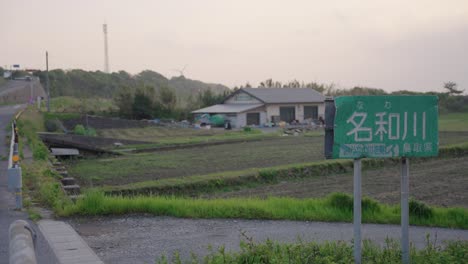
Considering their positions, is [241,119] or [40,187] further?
[241,119]

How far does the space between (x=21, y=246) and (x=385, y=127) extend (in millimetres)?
3453

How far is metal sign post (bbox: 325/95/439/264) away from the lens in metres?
4.74

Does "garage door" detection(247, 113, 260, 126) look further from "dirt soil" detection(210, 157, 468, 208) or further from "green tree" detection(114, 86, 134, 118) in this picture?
"dirt soil" detection(210, 157, 468, 208)

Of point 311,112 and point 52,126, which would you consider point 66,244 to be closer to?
point 52,126

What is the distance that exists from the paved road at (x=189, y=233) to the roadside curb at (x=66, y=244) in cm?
12

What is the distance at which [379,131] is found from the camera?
15.8 ft

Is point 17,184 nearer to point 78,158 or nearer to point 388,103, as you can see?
point 388,103

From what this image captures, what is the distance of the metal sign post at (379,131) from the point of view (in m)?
4.74

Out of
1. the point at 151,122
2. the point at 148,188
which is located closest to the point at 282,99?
the point at 151,122

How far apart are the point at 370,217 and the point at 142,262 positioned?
422 centimetres

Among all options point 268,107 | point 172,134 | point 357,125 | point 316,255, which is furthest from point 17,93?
point 357,125

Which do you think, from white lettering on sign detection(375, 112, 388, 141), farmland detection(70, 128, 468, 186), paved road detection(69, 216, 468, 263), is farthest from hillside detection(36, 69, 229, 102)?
white lettering on sign detection(375, 112, 388, 141)

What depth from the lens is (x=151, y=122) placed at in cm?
4431

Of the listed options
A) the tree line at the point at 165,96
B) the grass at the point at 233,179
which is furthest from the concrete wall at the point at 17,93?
the grass at the point at 233,179
